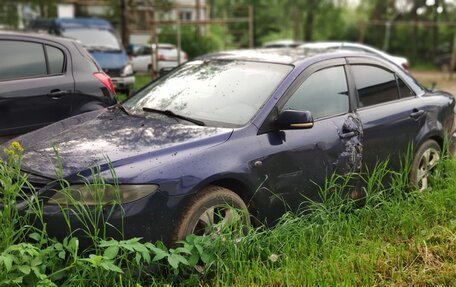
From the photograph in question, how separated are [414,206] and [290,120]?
1.28 meters

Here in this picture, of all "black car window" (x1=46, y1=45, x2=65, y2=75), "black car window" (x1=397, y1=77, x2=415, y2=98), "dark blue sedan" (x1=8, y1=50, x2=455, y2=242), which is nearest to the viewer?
"dark blue sedan" (x1=8, y1=50, x2=455, y2=242)

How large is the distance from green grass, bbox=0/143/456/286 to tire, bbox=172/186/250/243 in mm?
99

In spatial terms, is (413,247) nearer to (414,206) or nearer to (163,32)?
(414,206)

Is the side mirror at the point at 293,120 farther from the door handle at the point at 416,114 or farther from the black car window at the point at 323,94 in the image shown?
the door handle at the point at 416,114

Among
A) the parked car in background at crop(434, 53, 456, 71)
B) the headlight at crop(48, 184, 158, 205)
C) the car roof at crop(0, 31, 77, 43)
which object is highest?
the car roof at crop(0, 31, 77, 43)

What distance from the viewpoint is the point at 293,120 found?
12.7 feet

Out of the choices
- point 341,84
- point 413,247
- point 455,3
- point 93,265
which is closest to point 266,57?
point 341,84

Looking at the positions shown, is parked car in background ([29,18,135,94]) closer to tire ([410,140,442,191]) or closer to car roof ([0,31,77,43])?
car roof ([0,31,77,43])

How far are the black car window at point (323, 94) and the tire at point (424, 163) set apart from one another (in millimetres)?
1026

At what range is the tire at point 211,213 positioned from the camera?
11.0 feet

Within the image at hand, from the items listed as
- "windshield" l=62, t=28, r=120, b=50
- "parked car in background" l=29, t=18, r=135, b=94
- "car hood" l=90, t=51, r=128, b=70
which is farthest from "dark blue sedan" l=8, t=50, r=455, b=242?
"windshield" l=62, t=28, r=120, b=50

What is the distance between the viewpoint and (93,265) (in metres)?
2.87

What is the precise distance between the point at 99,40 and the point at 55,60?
8516mm

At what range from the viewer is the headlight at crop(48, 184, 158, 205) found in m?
3.11
